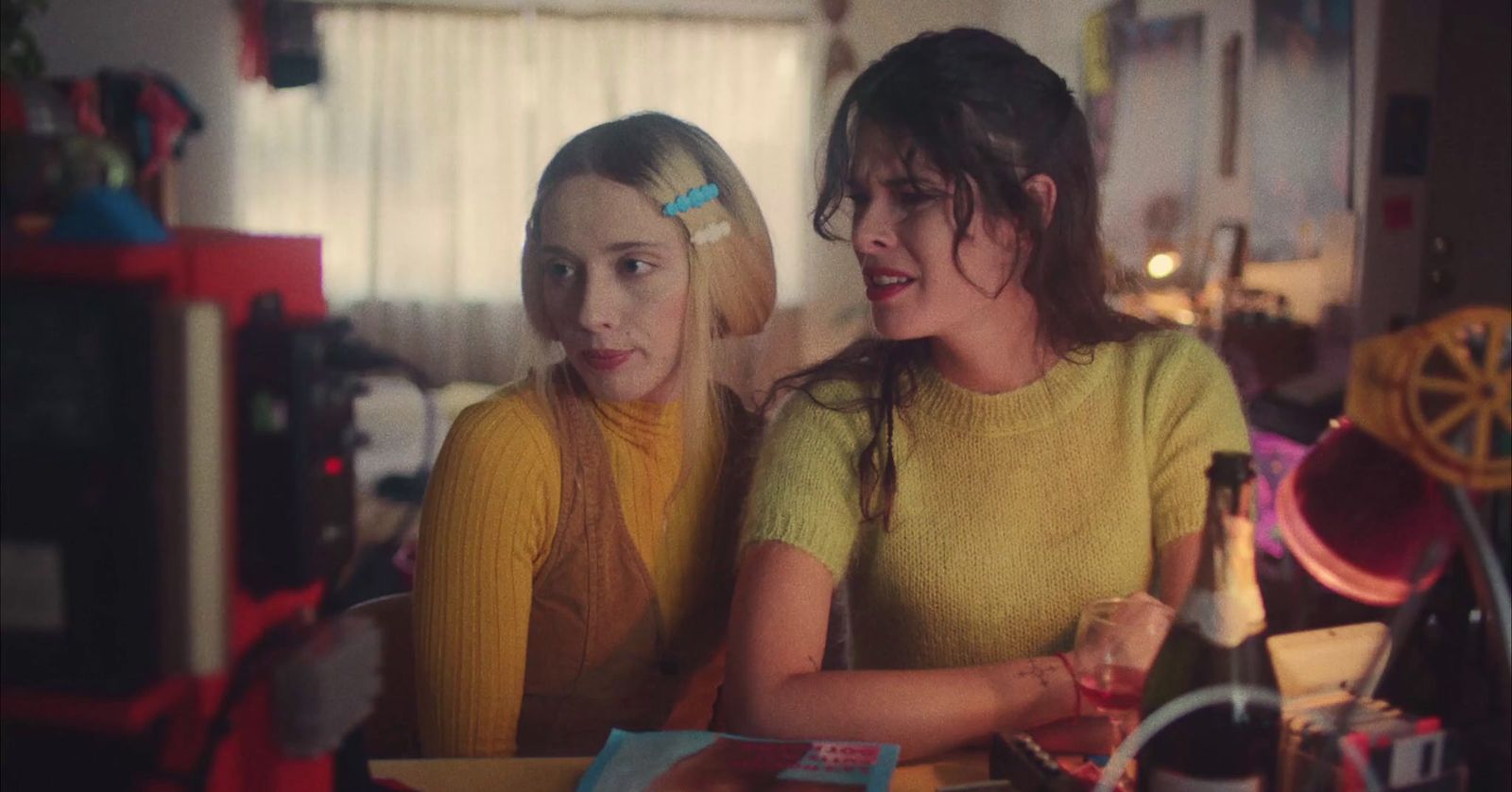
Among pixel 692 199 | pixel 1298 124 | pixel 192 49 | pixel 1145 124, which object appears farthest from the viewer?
pixel 192 49

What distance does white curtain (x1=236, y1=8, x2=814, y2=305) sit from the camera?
196 inches

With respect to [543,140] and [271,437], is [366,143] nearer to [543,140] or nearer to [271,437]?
[543,140]

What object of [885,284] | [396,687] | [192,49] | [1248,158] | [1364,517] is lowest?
[396,687]

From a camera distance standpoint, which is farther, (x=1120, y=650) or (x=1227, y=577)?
(x=1120, y=650)

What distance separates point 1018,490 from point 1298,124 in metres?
2.36

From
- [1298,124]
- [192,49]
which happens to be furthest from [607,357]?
[192,49]

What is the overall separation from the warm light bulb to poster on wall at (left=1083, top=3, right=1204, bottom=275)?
1.1 inches

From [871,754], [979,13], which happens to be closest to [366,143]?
[979,13]

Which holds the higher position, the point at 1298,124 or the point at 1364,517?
the point at 1298,124

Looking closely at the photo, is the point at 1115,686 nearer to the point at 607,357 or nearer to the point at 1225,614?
the point at 1225,614

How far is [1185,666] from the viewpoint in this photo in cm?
69

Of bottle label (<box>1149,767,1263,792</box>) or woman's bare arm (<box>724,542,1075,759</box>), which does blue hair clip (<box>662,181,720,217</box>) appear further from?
bottle label (<box>1149,767,1263,792</box>)

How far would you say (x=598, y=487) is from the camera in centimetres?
117

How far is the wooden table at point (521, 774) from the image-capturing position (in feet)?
2.71
